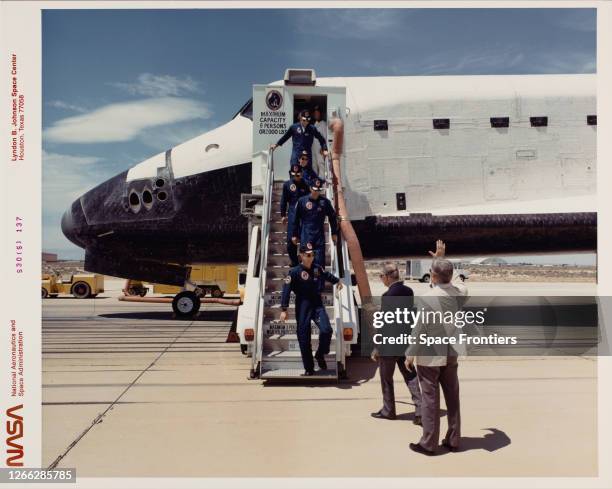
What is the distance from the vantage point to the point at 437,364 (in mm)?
4156

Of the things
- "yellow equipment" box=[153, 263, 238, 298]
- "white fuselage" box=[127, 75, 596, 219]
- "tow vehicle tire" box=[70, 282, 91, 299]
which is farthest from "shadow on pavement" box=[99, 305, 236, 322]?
"tow vehicle tire" box=[70, 282, 91, 299]

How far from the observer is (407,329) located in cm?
479

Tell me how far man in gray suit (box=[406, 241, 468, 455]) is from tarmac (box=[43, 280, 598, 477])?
13cm

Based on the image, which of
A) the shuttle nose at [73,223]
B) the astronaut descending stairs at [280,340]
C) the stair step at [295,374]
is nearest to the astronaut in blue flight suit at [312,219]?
the astronaut descending stairs at [280,340]

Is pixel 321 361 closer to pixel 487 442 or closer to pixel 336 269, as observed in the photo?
pixel 336 269

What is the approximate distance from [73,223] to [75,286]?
513 inches

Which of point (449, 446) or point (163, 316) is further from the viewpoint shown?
point (163, 316)

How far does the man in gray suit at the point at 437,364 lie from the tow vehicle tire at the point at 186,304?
9.63 m

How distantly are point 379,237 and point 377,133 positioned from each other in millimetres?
1925

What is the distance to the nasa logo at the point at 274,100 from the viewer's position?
9648 millimetres

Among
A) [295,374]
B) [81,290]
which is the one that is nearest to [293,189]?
[295,374]
